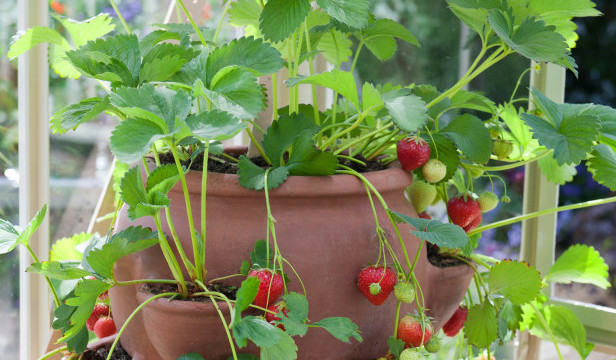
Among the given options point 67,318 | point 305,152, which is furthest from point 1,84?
point 305,152

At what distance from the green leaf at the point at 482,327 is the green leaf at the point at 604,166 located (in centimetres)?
18

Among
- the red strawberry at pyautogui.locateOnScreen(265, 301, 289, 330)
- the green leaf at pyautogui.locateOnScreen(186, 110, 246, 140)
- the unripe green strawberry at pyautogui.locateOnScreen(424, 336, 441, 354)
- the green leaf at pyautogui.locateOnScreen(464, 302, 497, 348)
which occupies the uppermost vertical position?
the green leaf at pyautogui.locateOnScreen(186, 110, 246, 140)

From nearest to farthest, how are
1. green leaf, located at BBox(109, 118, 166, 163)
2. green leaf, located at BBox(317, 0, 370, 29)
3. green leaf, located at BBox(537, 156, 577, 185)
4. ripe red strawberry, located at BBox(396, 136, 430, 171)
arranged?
1. green leaf, located at BBox(109, 118, 166, 163)
2. green leaf, located at BBox(317, 0, 370, 29)
3. ripe red strawberry, located at BBox(396, 136, 430, 171)
4. green leaf, located at BBox(537, 156, 577, 185)

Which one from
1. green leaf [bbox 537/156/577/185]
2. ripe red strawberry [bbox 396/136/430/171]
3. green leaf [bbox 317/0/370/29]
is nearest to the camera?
green leaf [bbox 317/0/370/29]

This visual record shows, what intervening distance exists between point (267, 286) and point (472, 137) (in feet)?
0.96

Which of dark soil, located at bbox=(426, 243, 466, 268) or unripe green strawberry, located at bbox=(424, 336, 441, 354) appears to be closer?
unripe green strawberry, located at bbox=(424, 336, 441, 354)

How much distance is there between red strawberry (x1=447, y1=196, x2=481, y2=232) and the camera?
30.9 inches

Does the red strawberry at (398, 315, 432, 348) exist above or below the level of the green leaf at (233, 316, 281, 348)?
below

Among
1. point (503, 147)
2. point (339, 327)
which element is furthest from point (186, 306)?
point (503, 147)

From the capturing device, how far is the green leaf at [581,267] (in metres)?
0.93

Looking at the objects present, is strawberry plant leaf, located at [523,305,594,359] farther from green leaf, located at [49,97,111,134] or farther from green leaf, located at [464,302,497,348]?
green leaf, located at [49,97,111,134]

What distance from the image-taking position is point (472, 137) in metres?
0.73

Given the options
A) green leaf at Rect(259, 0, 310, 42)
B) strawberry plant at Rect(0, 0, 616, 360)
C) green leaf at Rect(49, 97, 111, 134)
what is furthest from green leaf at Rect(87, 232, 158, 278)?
green leaf at Rect(259, 0, 310, 42)

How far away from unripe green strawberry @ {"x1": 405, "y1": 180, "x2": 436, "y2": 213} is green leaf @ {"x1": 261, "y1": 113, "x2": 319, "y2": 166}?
21cm
